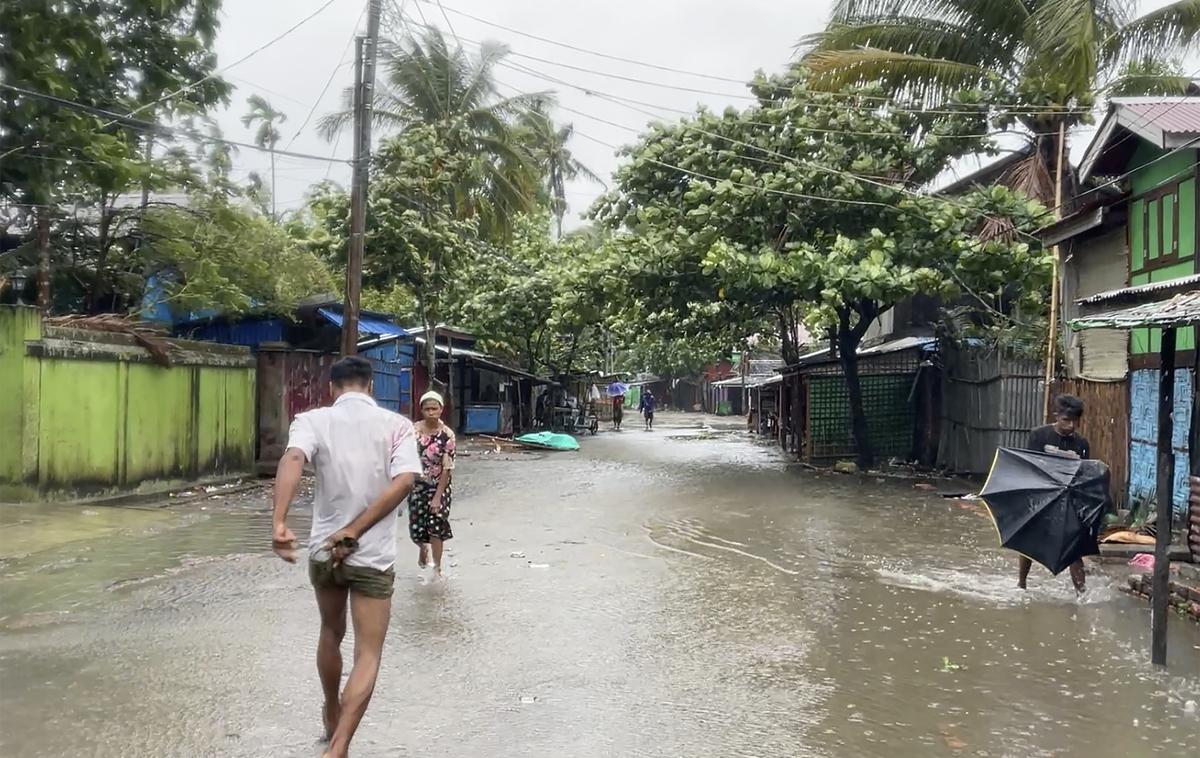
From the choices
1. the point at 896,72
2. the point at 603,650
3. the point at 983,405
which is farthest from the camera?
the point at 983,405

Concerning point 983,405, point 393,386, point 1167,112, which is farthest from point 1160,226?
point 393,386

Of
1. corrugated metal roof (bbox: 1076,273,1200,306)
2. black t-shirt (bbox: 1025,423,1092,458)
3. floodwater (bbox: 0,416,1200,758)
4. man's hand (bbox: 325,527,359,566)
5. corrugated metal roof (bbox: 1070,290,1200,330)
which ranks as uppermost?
corrugated metal roof (bbox: 1076,273,1200,306)

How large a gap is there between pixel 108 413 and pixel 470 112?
16.7 meters

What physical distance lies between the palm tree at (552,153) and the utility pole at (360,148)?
1387 cm

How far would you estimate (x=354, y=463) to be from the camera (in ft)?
14.6

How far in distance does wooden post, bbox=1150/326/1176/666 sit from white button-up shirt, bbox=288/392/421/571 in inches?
190

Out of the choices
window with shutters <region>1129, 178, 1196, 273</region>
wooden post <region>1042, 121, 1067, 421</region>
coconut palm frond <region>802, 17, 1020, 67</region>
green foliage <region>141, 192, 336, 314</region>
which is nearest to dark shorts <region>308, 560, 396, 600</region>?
window with shutters <region>1129, 178, 1196, 273</region>

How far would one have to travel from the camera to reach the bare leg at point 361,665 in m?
4.29

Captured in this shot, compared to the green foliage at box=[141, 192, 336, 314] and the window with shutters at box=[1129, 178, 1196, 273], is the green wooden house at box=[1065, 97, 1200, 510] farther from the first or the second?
the green foliage at box=[141, 192, 336, 314]

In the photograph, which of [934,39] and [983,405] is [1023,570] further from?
[934,39]

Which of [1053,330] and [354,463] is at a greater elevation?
[1053,330]

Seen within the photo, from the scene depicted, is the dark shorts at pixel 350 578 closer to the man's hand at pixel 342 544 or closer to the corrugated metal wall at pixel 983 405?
the man's hand at pixel 342 544

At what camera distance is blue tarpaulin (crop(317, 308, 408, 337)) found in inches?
804

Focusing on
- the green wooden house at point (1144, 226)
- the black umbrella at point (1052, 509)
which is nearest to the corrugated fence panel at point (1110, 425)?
the green wooden house at point (1144, 226)
